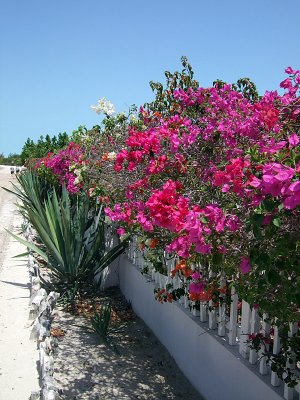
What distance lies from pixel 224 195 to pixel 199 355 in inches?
50.8

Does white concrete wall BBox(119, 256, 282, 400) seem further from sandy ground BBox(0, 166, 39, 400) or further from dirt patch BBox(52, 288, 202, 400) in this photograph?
sandy ground BBox(0, 166, 39, 400)

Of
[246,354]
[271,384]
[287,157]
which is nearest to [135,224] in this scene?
[246,354]

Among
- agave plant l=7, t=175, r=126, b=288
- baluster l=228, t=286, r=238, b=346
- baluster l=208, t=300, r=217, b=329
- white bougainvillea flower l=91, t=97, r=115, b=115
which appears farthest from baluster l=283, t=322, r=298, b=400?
white bougainvillea flower l=91, t=97, r=115, b=115

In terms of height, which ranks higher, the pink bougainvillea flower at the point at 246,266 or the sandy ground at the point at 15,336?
the pink bougainvillea flower at the point at 246,266

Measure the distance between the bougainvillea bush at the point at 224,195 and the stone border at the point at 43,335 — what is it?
3.07ft

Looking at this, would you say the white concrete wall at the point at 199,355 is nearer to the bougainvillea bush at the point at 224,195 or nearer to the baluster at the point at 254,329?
the baluster at the point at 254,329

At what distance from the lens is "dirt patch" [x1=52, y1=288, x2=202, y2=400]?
10.9 feet

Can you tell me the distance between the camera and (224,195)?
2.62m

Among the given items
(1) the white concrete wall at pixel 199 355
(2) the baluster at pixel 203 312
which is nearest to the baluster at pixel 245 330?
(1) the white concrete wall at pixel 199 355

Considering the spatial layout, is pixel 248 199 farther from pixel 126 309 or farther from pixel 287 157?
pixel 126 309

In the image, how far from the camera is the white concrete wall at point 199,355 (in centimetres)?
267

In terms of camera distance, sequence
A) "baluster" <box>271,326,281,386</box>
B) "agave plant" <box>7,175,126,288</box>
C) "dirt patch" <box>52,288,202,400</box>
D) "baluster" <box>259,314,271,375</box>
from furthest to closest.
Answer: "agave plant" <box>7,175,126,288</box>
"dirt patch" <box>52,288,202,400</box>
"baluster" <box>259,314,271,375</box>
"baluster" <box>271,326,281,386</box>

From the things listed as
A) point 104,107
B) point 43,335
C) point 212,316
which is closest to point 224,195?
point 212,316

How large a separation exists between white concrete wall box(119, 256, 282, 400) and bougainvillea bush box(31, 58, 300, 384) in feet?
0.80
